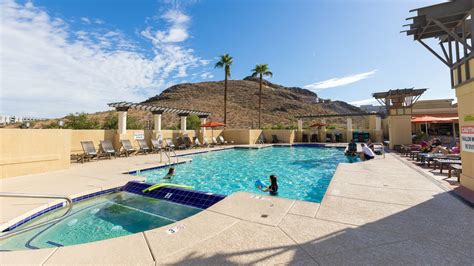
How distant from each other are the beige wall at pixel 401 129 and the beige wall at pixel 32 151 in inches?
A: 647

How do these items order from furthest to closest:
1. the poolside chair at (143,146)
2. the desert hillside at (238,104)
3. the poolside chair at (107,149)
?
the desert hillside at (238,104) < the poolside chair at (143,146) < the poolside chair at (107,149)

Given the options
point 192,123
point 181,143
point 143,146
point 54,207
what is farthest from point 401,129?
point 192,123

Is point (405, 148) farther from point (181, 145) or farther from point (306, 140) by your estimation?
point (181, 145)

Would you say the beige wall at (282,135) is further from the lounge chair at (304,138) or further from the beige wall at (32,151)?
the beige wall at (32,151)

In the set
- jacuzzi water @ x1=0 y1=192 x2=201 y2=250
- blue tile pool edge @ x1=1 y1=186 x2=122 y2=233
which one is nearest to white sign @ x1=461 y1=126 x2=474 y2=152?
jacuzzi water @ x1=0 y1=192 x2=201 y2=250

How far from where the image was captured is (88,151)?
32.4ft

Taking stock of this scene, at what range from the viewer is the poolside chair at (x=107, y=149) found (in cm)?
1070

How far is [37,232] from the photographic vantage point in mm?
3615

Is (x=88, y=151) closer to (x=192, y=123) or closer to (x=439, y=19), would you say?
(x=439, y=19)

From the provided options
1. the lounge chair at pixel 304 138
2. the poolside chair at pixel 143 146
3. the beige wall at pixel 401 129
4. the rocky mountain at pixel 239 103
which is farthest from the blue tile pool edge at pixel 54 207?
the rocky mountain at pixel 239 103

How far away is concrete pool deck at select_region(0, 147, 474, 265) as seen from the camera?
2156 millimetres

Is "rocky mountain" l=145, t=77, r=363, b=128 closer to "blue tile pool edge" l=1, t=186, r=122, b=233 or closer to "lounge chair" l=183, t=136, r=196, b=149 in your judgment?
"lounge chair" l=183, t=136, r=196, b=149

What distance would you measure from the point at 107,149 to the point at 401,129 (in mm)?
16683

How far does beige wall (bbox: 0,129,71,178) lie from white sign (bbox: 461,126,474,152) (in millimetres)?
10982
